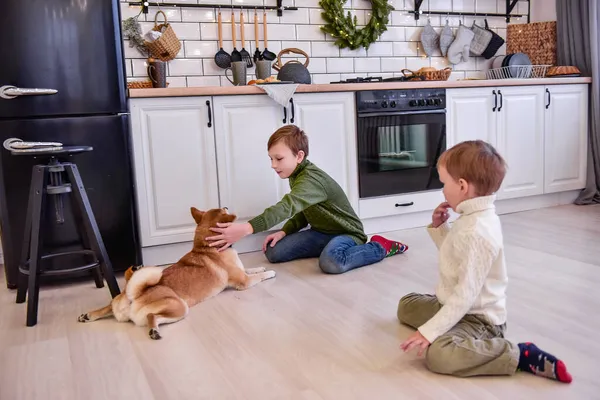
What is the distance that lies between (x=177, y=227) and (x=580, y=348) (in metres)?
1.93

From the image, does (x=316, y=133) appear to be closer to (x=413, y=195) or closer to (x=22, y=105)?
(x=413, y=195)

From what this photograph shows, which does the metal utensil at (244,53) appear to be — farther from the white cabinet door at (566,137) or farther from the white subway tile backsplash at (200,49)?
the white cabinet door at (566,137)

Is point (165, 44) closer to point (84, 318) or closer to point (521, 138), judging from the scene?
point (84, 318)

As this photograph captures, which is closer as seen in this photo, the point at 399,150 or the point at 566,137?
the point at 399,150

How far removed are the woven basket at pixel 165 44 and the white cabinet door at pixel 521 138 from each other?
2035 millimetres

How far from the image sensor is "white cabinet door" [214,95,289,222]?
3012mm

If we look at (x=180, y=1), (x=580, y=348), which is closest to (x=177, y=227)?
(x=180, y=1)

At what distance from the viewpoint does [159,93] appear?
2.82 metres

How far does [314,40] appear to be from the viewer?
3.83 metres

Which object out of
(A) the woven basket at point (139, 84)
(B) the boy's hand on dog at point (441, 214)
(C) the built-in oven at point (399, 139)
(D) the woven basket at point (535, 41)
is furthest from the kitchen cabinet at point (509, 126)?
(B) the boy's hand on dog at point (441, 214)

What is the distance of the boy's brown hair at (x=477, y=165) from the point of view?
1.60 m

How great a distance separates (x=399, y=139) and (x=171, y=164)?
1.35 metres

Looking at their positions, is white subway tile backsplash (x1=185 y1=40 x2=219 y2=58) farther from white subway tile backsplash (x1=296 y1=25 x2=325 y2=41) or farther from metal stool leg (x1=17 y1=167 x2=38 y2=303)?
metal stool leg (x1=17 y1=167 x2=38 y2=303)

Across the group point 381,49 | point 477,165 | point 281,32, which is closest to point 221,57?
point 281,32
